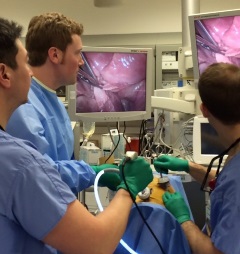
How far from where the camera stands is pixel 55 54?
161 centimetres

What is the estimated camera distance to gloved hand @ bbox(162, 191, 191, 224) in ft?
4.34

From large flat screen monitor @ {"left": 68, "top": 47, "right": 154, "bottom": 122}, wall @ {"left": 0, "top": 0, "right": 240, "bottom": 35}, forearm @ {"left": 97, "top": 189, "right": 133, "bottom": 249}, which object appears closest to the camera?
forearm @ {"left": 97, "top": 189, "right": 133, "bottom": 249}

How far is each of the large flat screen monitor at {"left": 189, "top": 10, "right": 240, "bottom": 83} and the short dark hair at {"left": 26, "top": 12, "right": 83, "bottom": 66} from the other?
0.94 m

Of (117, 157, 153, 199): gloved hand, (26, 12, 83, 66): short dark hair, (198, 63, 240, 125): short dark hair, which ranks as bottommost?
(117, 157, 153, 199): gloved hand

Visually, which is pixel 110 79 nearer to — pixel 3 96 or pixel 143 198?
pixel 143 198

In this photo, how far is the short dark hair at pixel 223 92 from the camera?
3.98 ft

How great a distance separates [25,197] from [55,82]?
36.1 inches

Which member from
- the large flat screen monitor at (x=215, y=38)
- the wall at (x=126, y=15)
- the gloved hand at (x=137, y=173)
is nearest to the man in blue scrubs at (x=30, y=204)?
the gloved hand at (x=137, y=173)

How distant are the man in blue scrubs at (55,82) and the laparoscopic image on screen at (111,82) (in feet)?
1.84

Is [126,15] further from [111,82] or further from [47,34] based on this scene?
[47,34]

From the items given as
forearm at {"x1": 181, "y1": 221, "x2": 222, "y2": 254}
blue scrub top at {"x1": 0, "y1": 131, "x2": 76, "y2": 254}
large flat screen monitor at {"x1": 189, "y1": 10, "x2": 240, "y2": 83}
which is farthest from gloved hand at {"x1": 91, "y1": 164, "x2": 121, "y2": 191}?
large flat screen monitor at {"x1": 189, "y1": 10, "x2": 240, "y2": 83}

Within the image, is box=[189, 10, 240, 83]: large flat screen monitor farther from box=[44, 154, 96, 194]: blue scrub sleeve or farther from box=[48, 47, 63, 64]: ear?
box=[44, 154, 96, 194]: blue scrub sleeve

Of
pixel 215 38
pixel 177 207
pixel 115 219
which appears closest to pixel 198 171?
pixel 177 207

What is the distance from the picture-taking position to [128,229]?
1285mm
